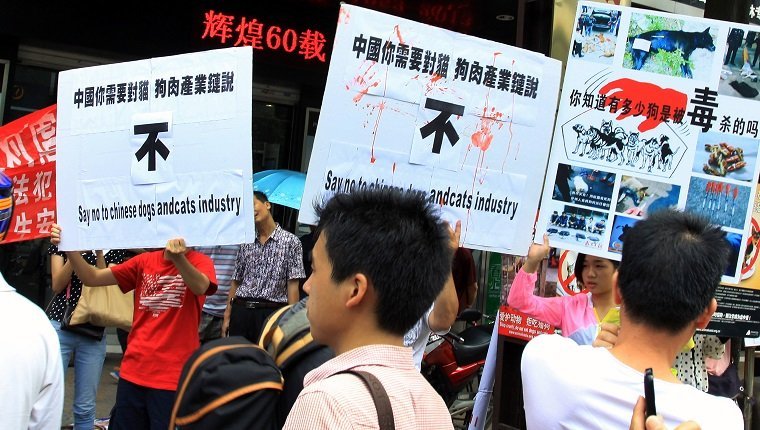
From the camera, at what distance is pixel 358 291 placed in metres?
1.68

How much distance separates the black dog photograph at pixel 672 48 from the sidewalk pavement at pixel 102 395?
503 centimetres

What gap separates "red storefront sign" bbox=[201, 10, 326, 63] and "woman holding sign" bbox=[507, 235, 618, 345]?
192 inches

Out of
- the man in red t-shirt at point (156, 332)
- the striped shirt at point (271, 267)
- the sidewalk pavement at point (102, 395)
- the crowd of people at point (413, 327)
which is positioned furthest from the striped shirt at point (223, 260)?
the crowd of people at point (413, 327)

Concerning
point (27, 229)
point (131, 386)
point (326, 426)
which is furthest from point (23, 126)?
point (326, 426)

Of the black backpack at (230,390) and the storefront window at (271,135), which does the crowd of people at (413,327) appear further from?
the storefront window at (271,135)

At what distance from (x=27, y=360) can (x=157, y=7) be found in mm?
5906

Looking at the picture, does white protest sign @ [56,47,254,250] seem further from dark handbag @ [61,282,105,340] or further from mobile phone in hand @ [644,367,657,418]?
mobile phone in hand @ [644,367,657,418]

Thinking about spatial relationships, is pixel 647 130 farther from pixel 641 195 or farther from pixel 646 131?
pixel 641 195

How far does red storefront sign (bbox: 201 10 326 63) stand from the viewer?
24.5 ft

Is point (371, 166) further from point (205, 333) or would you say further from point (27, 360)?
point (205, 333)

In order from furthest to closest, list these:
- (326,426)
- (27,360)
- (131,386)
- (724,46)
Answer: (131,386)
(724,46)
(27,360)
(326,426)

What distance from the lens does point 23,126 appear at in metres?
4.09

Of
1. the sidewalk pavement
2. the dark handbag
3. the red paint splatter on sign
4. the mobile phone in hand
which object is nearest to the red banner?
the dark handbag

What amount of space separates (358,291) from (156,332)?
2602mm
